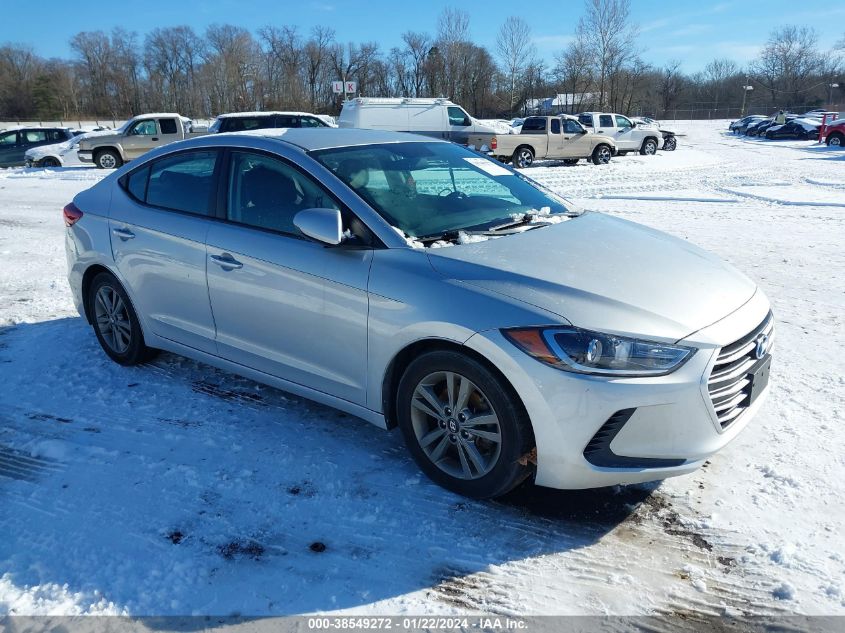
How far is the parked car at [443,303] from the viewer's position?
8.86 feet

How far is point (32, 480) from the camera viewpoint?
3.37m

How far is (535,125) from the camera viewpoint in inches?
899

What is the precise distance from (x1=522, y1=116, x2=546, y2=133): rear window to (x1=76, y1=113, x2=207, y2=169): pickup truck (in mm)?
11905

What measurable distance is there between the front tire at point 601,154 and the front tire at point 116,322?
21627 mm

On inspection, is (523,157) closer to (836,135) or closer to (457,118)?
(457,118)

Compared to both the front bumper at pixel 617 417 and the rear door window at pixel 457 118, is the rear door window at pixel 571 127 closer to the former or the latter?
the rear door window at pixel 457 118

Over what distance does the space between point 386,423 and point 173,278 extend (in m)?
1.81

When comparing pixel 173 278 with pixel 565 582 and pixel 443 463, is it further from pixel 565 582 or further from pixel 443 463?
pixel 565 582

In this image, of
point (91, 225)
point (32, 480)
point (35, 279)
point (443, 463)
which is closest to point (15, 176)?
point (35, 279)

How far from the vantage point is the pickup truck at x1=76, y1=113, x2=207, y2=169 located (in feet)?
71.5

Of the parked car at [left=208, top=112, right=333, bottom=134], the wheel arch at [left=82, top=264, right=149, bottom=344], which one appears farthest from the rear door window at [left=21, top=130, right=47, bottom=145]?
the wheel arch at [left=82, top=264, right=149, bottom=344]

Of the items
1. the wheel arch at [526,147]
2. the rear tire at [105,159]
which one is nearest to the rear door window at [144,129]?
the rear tire at [105,159]

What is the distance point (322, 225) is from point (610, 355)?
5.05 feet

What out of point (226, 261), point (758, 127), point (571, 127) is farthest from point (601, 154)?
point (758, 127)
